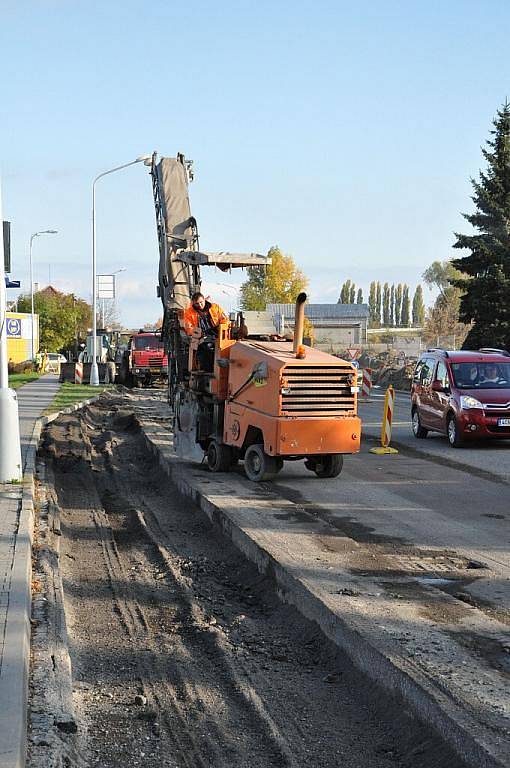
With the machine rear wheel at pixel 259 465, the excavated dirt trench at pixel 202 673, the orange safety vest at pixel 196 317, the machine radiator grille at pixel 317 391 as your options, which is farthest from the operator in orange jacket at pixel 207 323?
the excavated dirt trench at pixel 202 673

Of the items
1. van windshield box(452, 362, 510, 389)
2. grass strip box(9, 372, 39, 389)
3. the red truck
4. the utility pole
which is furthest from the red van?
grass strip box(9, 372, 39, 389)

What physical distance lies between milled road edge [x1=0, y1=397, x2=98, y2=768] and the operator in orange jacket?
5594 mm

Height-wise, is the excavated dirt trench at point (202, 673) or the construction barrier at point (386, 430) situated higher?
the construction barrier at point (386, 430)

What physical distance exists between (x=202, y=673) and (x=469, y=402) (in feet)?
42.9

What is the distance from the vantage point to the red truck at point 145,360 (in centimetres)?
4212

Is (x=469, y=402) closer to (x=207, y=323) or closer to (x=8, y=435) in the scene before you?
(x=207, y=323)

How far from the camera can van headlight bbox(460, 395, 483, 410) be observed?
59.5 feet

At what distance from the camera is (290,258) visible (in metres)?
101

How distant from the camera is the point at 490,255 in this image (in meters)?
46.1

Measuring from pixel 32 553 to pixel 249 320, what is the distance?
710 cm

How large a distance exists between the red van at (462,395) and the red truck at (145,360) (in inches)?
878

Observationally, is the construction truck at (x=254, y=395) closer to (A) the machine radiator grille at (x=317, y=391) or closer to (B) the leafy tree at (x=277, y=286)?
(A) the machine radiator grille at (x=317, y=391)

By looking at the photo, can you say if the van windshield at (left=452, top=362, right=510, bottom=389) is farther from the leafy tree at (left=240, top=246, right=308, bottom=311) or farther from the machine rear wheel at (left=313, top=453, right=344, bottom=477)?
the leafy tree at (left=240, top=246, right=308, bottom=311)

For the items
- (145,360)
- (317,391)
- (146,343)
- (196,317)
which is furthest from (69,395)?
(317,391)
